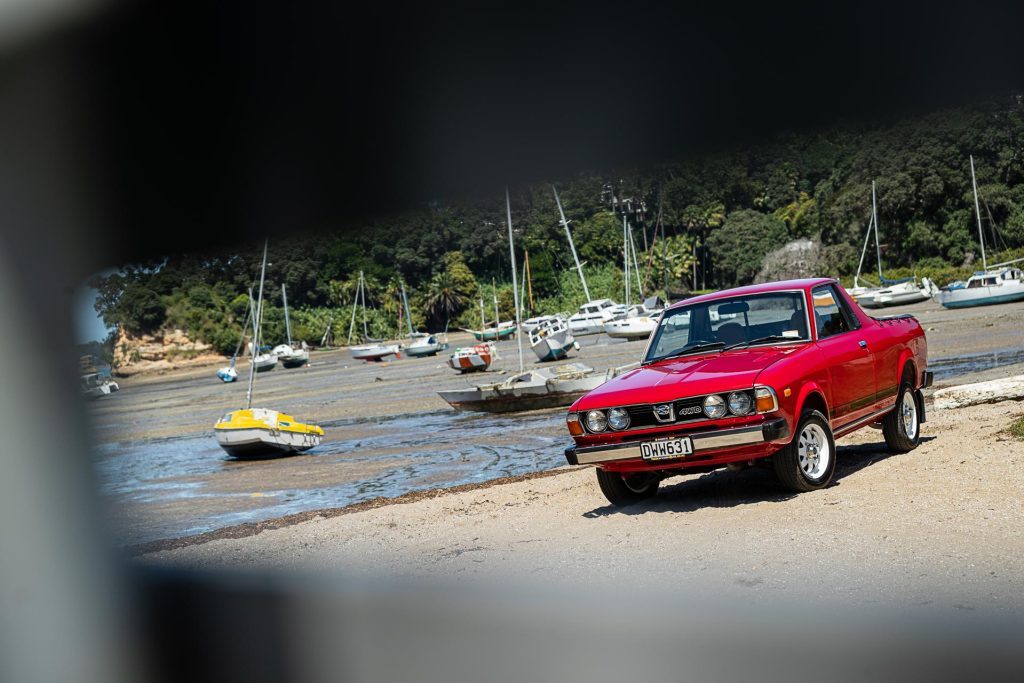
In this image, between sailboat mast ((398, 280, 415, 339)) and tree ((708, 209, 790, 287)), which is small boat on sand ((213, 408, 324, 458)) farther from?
tree ((708, 209, 790, 287))

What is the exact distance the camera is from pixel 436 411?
1249 inches

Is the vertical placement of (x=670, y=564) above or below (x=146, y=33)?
below

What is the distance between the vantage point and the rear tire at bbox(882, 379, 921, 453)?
384 inches

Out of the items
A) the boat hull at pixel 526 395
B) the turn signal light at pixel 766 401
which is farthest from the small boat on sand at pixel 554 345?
the turn signal light at pixel 766 401

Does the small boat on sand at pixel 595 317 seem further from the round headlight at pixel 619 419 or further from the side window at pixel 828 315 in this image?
the round headlight at pixel 619 419

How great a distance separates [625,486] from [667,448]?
3.35 ft

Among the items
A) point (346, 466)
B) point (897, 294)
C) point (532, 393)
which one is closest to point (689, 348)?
point (346, 466)

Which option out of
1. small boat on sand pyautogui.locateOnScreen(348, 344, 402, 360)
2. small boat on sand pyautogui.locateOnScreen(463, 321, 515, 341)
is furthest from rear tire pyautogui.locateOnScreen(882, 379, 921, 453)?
small boat on sand pyautogui.locateOnScreen(348, 344, 402, 360)

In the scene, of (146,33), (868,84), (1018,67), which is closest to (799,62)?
(868,84)

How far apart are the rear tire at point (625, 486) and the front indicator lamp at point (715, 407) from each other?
1.21 m

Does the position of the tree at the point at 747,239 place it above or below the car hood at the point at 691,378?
above

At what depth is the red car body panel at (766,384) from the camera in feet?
25.5

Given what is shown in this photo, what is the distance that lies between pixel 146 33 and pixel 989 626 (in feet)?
14.4

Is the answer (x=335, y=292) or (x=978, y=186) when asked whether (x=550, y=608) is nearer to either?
(x=978, y=186)
